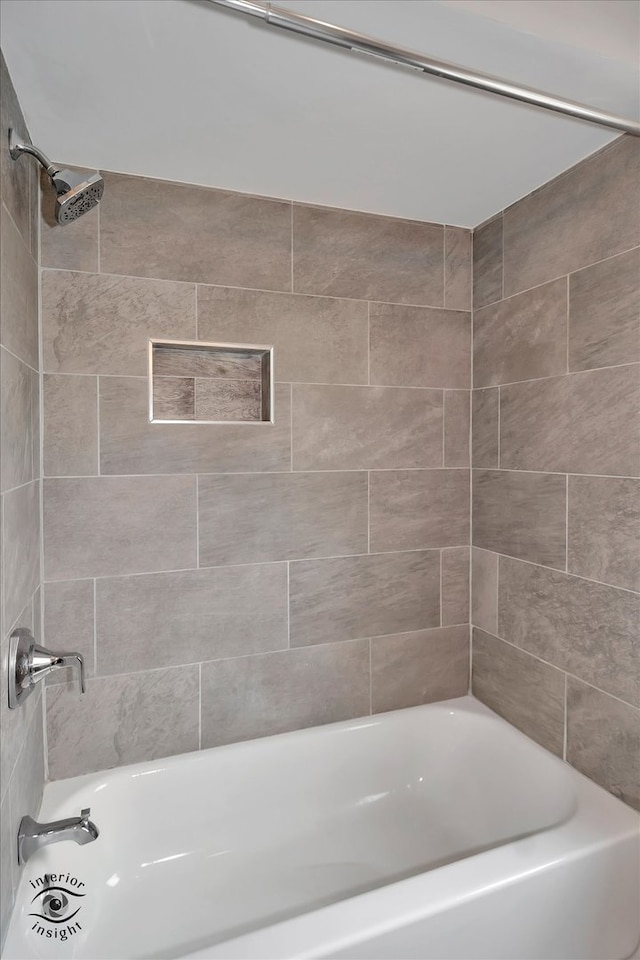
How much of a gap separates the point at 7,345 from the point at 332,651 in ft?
4.51

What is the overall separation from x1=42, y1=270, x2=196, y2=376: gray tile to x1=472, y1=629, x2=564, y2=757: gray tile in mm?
1528

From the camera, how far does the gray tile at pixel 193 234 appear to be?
165cm

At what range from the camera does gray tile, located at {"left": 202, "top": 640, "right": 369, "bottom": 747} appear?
5.94ft

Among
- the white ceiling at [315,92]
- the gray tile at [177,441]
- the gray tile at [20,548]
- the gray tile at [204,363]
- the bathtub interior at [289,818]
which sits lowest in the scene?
the bathtub interior at [289,818]

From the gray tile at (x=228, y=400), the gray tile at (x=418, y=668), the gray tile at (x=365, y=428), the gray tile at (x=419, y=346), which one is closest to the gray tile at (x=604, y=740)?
the gray tile at (x=418, y=668)

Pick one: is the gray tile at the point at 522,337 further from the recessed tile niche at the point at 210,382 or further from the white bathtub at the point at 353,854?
the white bathtub at the point at 353,854

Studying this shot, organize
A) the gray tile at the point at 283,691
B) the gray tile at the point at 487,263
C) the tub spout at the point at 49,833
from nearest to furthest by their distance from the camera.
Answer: the tub spout at the point at 49,833
the gray tile at the point at 283,691
the gray tile at the point at 487,263

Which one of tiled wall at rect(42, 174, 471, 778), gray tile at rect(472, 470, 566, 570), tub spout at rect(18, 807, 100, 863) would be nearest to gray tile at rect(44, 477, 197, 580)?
tiled wall at rect(42, 174, 471, 778)

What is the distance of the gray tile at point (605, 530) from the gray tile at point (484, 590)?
0.39m

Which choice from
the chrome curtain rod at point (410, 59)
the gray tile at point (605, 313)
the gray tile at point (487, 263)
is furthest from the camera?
the gray tile at point (487, 263)

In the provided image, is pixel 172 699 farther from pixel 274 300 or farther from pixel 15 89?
pixel 15 89

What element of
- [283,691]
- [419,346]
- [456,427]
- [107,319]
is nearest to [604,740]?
[283,691]

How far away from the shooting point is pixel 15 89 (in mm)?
1271

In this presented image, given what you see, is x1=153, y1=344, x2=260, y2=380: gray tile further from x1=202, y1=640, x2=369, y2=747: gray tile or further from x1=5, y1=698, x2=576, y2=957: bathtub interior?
x1=5, y1=698, x2=576, y2=957: bathtub interior
